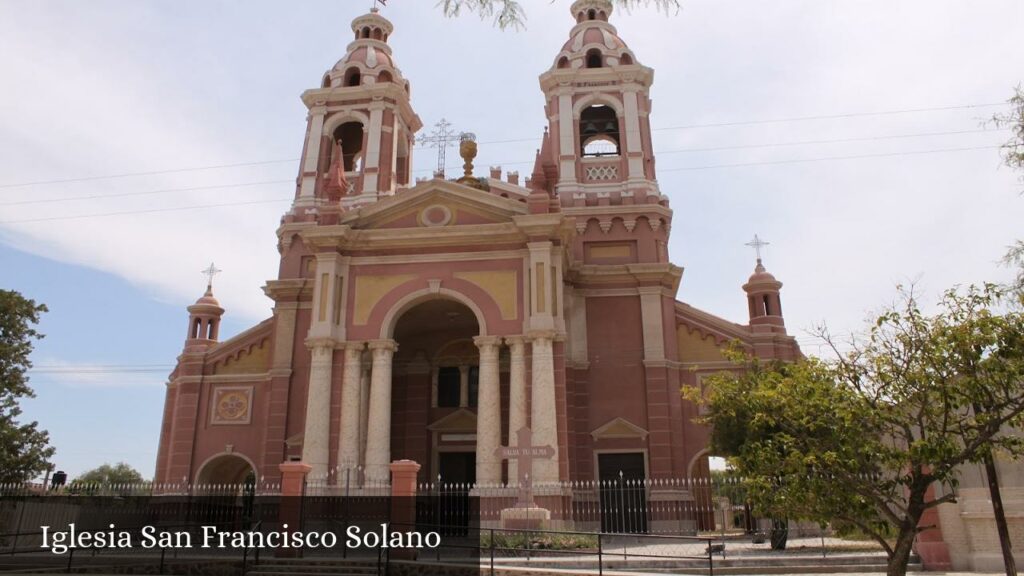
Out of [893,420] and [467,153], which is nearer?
[893,420]

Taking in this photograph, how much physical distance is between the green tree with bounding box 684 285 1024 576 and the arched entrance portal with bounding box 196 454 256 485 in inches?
791

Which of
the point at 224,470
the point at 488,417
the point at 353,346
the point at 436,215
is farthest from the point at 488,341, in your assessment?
the point at 224,470

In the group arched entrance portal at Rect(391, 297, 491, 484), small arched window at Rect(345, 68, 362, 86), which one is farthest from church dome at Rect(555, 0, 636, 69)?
arched entrance portal at Rect(391, 297, 491, 484)

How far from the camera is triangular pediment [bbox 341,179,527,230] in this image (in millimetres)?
22750

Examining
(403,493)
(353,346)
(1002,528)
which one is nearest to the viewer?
(1002,528)

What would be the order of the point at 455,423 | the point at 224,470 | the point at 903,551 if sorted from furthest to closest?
the point at 224,470
the point at 455,423
the point at 903,551

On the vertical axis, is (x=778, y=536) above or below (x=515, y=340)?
below

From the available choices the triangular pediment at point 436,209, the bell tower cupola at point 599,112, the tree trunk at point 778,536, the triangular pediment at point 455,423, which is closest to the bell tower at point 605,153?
the bell tower cupola at point 599,112

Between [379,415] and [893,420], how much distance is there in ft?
44.9

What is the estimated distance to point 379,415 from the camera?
2078cm

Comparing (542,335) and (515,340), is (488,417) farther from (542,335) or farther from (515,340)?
(542,335)

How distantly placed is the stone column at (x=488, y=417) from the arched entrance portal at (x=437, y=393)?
3.44 m

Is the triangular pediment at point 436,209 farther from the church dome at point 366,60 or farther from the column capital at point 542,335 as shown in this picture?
the church dome at point 366,60

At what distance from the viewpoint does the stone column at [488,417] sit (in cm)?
1962
